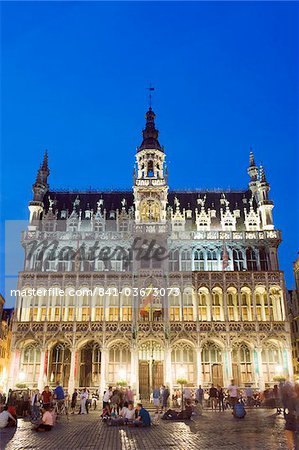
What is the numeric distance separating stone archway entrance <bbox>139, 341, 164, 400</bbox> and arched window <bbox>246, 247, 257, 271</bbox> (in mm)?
14355

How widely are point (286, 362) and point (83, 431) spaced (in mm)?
30444

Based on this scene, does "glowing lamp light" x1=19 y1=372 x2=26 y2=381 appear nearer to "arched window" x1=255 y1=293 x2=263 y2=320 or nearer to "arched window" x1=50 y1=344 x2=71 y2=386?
"arched window" x1=50 y1=344 x2=71 y2=386

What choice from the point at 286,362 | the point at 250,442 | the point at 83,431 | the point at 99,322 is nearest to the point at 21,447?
the point at 83,431

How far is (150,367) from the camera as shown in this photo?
147 feet

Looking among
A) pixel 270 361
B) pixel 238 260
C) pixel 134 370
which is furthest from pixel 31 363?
pixel 238 260

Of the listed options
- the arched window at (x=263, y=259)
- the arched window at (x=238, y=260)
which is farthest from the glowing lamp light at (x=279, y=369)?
the arched window at (x=238, y=260)

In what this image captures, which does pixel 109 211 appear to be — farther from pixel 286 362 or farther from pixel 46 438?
pixel 46 438

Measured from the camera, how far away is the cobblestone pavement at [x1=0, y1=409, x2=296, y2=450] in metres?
14.9

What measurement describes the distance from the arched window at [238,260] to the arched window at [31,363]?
960 inches

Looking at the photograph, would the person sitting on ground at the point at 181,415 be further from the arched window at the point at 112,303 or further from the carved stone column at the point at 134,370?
the arched window at the point at 112,303

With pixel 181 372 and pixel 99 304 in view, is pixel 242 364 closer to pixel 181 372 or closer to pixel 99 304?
pixel 181 372

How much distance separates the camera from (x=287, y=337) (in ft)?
149

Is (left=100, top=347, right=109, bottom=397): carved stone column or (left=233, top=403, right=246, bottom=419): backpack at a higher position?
(left=100, top=347, right=109, bottom=397): carved stone column

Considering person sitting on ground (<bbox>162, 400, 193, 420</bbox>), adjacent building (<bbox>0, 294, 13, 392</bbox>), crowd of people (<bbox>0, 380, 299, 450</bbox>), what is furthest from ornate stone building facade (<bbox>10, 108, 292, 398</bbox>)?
person sitting on ground (<bbox>162, 400, 193, 420</bbox>)
